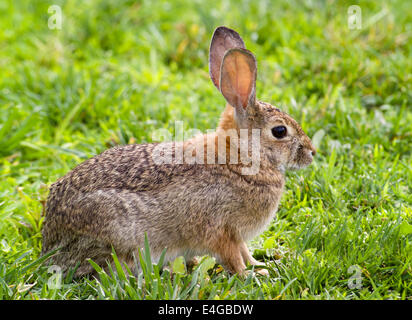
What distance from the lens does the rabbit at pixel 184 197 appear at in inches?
173

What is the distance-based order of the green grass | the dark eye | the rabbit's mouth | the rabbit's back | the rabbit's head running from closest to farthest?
the green grass < the rabbit's back < the rabbit's head < the dark eye < the rabbit's mouth

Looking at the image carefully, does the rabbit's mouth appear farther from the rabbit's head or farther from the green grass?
the green grass

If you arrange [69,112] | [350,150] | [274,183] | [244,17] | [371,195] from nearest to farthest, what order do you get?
[274,183]
[371,195]
[350,150]
[69,112]
[244,17]

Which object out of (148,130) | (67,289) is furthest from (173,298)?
(148,130)

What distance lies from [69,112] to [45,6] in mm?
2938

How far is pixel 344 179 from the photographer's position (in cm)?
544

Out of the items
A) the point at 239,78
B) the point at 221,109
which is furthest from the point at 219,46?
the point at 221,109

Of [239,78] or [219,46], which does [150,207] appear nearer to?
[239,78]

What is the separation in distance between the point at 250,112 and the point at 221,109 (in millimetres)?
1943

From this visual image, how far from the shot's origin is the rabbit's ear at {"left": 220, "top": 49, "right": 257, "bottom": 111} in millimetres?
4414

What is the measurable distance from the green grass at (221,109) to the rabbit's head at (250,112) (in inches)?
22.9

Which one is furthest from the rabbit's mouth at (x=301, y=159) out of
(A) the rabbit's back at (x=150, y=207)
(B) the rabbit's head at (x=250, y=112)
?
(A) the rabbit's back at (x=150, y=207)

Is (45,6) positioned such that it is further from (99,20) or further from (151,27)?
(151,27)

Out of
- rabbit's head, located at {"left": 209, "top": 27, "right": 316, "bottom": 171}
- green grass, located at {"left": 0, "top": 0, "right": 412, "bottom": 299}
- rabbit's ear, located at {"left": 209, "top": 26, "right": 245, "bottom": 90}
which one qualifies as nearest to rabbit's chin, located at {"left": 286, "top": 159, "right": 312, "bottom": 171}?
rabbit's head, located at {"left": 209, "top": 27, "right": 316, "bottom": 171}
